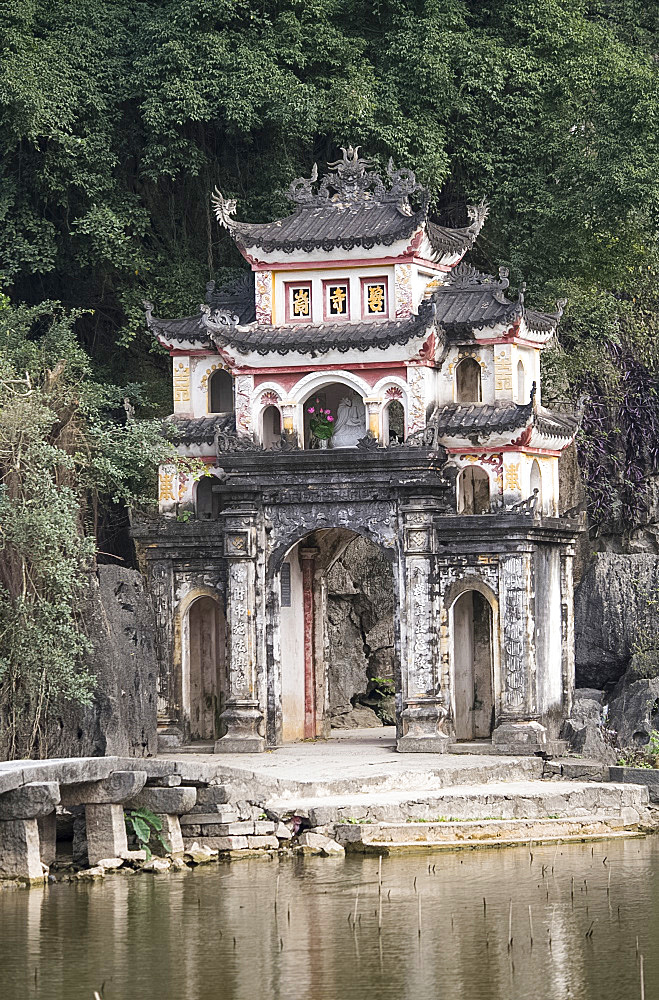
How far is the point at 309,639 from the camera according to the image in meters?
34.6

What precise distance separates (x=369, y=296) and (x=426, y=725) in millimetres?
7601

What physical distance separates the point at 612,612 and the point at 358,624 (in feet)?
20.4

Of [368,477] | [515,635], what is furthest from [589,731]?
[368,477]

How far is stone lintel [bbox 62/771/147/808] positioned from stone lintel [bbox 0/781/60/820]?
123 cm

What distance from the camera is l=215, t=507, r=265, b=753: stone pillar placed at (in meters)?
31.6

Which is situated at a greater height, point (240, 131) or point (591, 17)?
point (591, 17)

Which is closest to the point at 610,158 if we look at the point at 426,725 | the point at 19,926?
the point at 426,725

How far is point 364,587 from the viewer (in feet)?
135

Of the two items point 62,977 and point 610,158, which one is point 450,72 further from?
point 62,977

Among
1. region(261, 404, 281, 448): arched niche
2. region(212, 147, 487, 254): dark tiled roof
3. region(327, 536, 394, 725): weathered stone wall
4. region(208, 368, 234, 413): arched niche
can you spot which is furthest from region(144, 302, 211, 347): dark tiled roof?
region(327, 536, 394, 725): weathered stone wall

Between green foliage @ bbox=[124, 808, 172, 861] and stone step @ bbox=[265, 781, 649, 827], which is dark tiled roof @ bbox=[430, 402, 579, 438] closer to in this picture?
stone step @ bbox=[265, 781, 649, 827]

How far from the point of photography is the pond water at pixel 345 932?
17.1m

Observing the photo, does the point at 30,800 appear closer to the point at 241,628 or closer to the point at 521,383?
the point at 241,628

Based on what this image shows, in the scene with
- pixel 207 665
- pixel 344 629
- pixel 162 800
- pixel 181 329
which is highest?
pixel 181 329
